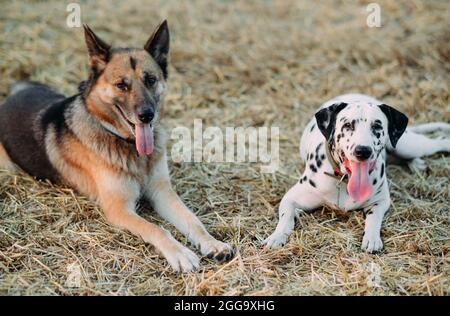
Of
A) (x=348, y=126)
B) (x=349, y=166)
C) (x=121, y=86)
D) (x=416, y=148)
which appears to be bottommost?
(x=416, y=148)

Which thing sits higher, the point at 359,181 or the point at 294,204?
the point at 359,181

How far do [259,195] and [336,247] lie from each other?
3.63ft

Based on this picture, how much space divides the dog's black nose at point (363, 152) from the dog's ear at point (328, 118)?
1.15 ft

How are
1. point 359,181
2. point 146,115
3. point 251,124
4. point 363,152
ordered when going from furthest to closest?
1. point 251,124
2. point 146,115
3. point 359,181
4. point 363,152

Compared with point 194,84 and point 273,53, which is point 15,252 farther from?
point 273,53

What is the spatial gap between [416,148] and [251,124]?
6.53 feet

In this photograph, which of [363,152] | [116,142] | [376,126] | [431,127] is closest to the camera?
[363,152]

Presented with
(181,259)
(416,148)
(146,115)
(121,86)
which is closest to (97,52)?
Answer: (121,86)

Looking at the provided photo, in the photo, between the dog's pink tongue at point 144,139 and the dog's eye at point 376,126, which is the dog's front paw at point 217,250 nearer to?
the dog's pink tongue at point 144,139

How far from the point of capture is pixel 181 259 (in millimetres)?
4363

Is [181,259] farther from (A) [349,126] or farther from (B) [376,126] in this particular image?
(B) [376,126]

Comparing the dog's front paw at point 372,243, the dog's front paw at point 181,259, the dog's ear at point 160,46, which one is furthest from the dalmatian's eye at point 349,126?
the dog's ear at point 160,46

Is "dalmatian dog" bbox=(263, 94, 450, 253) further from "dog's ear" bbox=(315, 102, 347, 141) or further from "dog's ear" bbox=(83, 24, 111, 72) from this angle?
"dog's ear" bbox=(83, 24, 111, 72)
